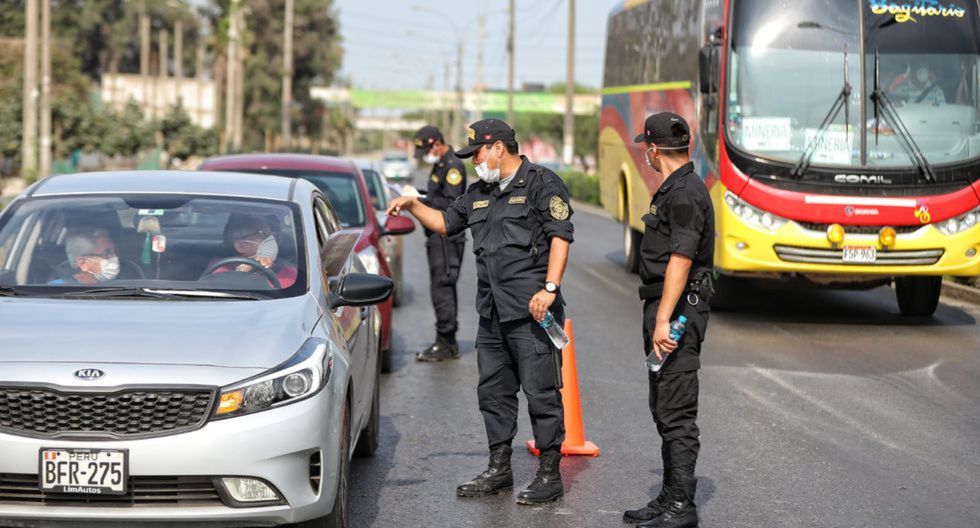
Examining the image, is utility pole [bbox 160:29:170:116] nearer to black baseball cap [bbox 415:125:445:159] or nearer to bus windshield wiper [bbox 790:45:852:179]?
bus windshield wiper [bbox 790:45:852:179]

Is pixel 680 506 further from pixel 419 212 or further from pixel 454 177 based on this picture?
pixel 454 177

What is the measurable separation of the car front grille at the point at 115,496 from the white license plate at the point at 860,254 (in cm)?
963

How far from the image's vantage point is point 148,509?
5.33 metres

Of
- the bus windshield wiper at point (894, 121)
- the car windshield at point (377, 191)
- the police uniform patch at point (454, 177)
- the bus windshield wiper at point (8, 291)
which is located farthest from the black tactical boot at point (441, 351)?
the bus windshield wiper at point (8, 291)

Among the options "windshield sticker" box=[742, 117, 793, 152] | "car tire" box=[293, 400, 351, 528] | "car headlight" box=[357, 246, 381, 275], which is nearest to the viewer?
"car tire" box=[293, 400, 351, 528]

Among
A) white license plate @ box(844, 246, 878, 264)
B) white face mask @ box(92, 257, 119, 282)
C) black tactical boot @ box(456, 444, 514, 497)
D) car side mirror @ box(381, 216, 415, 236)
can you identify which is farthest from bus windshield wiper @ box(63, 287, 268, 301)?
white license plate @ box(844, 246, 878, 264)

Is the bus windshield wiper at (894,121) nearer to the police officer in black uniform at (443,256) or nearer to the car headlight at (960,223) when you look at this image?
the car headlight at (960,223)

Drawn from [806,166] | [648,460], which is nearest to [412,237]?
[806,166]

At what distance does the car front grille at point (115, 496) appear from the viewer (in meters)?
5.32

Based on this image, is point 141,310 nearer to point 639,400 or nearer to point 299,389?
point 299,389

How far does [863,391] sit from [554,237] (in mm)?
4458

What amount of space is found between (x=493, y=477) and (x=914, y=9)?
29.0 feet

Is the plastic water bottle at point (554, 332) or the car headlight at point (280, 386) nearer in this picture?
the car headlight at point (280, 386)

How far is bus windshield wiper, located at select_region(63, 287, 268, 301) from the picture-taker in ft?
20.6
